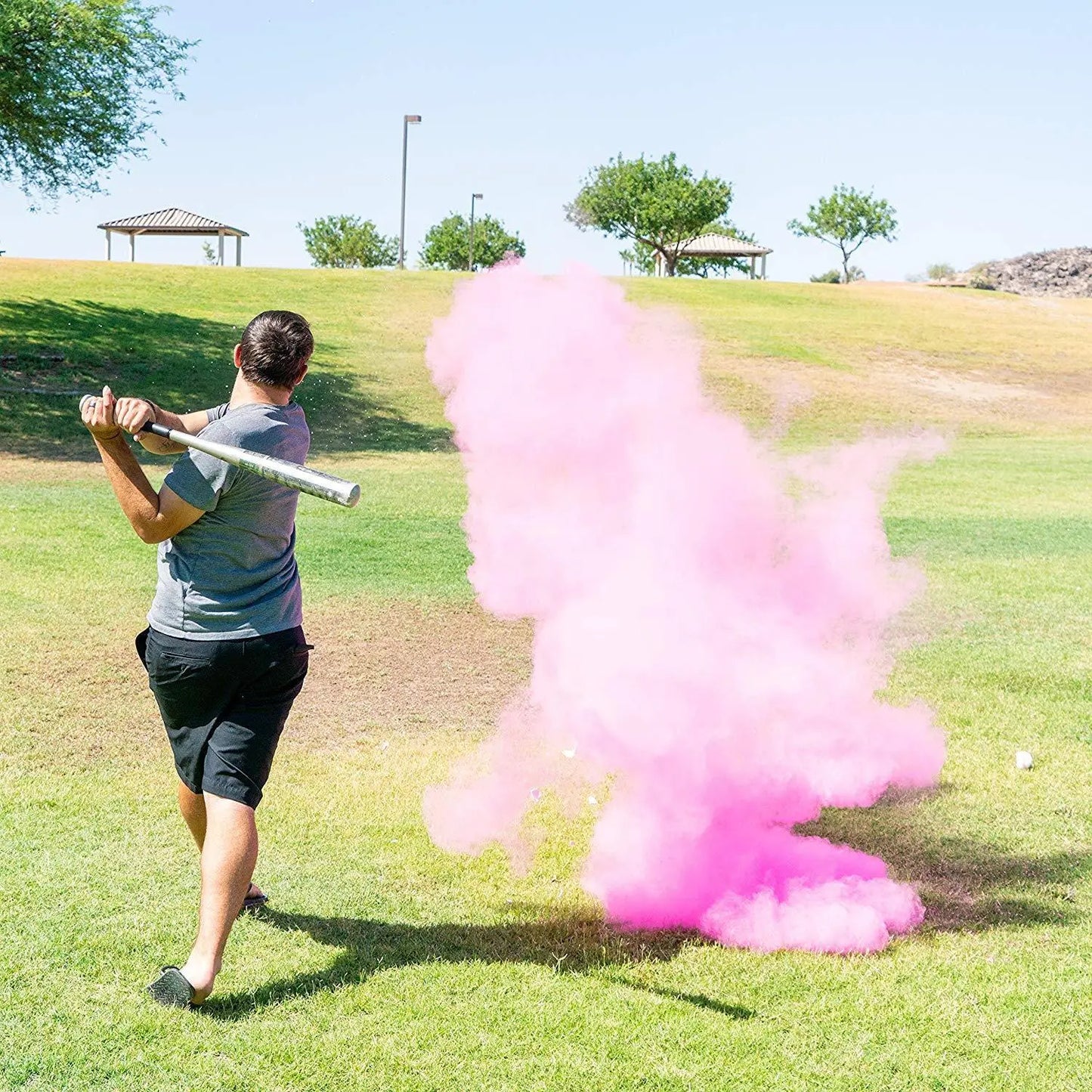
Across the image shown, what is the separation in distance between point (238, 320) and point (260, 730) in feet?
102

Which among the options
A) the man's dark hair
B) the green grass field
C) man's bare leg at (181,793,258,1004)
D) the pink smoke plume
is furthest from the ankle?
the man's dark hair

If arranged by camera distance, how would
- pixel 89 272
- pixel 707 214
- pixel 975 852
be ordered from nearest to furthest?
pixel 975 852
pixel 89 272
pixel 707 214

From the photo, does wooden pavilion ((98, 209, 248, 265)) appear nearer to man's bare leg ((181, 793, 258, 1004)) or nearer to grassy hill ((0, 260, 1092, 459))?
grassy hill ((0, 260, 1092, 459))

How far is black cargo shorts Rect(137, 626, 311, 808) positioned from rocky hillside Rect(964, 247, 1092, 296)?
6971 cm

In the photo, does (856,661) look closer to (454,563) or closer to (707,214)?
(454,563)

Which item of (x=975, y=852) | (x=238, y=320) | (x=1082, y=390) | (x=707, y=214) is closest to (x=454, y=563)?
(x=975, y=852)

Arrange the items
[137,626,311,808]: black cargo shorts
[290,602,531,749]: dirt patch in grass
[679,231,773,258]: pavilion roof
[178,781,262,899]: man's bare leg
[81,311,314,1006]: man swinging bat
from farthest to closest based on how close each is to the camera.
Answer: [679,231,773,258]: pavilion roof → [290,602,531,749]: dirt patch in grass → [178,781,262,899]: man's bare leg → [137,626,311,808]: black cargo shorts → [81,311,314,1006]: man swinging bat

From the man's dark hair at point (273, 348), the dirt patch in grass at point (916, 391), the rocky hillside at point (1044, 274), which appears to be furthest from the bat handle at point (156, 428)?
the rocky hillside at point (1044, 274)

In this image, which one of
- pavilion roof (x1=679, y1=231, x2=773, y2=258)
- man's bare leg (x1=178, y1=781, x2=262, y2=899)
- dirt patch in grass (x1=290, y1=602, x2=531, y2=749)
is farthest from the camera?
pavilion roof (x1=679, y1=231, x2=773, y2=258)

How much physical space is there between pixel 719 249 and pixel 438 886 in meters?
71.2

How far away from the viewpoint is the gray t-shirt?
3.85 meters

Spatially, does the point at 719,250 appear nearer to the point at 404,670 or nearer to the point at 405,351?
the point at 405,351

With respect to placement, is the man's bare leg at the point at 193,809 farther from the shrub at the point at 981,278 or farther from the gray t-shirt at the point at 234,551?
the shrub at the point at 981,278

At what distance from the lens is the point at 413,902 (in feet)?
15.6
